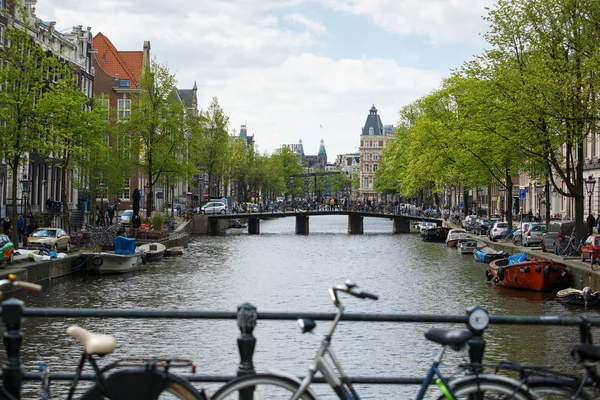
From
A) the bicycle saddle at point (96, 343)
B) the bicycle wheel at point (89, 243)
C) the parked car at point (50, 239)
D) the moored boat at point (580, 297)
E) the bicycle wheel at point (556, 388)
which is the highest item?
the bicycle saddle at point (96, 343)

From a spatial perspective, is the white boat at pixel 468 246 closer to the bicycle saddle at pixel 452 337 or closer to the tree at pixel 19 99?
the tree at pixel 19 99

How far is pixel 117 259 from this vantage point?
44.4 meters

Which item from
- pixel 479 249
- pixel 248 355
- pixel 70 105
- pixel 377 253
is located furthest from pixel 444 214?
pixel 248 355

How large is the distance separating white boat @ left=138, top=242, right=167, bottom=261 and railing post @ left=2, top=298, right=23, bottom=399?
45.3 metres

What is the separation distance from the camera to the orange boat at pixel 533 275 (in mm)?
36000

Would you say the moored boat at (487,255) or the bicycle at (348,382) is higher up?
the bicycle at (348,382)

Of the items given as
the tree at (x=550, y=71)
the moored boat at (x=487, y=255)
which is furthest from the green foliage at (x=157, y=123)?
the tree at (x=550, y=71)

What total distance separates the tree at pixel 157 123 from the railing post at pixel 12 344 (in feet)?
214

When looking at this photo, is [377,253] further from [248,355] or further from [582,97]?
[248,355]

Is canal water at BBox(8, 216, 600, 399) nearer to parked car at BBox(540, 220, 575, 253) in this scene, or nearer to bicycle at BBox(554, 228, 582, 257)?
parked car at BBox(540, 220, 575, 253)

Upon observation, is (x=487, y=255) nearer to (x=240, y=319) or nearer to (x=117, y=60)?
(x=240, y=319)

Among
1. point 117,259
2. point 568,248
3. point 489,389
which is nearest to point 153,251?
point 117,259

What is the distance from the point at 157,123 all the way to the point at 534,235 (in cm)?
3225

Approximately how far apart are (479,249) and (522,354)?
34.8m
